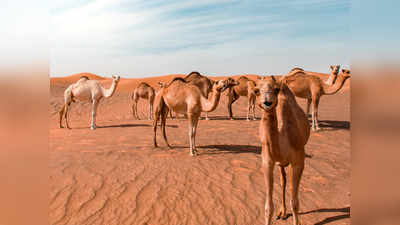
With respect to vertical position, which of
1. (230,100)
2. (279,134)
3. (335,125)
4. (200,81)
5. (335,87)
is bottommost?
(335,125)

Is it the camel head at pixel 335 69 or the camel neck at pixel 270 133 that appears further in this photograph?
the camel head at pixel 335 69

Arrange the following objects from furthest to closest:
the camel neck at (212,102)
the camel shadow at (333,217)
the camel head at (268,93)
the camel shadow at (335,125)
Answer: the camel shadow at (335,125) < the camel neck at (212,102) < the camel shadow at (333,217) < the camel head at (268,93)

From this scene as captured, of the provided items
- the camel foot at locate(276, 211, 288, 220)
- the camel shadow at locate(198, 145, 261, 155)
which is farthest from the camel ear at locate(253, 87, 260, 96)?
the camel shadow at locate(198, 145, 261, 155)

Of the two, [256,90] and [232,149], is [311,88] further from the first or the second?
[256,90]

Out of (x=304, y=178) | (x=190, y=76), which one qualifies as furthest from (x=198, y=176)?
(x=190, y=76)

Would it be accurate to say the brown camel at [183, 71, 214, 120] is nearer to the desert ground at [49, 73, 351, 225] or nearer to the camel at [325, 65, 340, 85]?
the desert ground at [49, 73, 351, 225]

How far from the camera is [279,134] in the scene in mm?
3301

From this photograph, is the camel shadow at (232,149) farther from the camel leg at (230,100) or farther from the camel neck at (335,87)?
the camel leg at (230,100)

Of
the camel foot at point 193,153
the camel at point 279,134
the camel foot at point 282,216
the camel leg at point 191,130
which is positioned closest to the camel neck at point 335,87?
the camel leg at point 191,130

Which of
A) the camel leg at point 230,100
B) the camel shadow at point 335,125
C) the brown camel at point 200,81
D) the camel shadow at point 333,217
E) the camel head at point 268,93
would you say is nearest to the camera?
the camel head at point 268,93

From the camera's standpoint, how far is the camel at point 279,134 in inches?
107

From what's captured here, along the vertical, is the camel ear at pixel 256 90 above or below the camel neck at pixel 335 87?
below

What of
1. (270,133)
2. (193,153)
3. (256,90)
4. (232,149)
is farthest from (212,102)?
(256,90)
